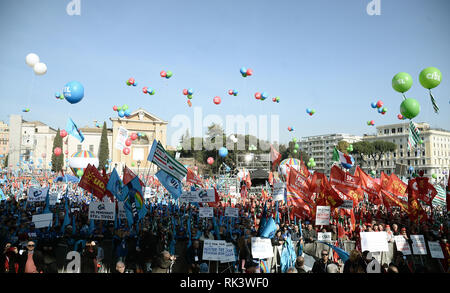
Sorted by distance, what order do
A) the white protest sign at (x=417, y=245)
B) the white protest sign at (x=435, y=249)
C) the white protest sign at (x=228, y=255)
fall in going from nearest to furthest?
the white protest sign at (x=228, y=255)
the white protest sign at (x=435, y=249)
the white protest sign at (x=417, y=245)

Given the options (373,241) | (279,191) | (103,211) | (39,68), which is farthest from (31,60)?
(373,241)

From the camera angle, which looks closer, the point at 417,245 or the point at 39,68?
the point at 417,245

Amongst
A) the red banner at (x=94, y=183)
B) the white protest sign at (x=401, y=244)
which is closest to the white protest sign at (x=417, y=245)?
the white protest sign at (x=401, y=244)

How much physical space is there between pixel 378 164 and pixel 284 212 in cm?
9350

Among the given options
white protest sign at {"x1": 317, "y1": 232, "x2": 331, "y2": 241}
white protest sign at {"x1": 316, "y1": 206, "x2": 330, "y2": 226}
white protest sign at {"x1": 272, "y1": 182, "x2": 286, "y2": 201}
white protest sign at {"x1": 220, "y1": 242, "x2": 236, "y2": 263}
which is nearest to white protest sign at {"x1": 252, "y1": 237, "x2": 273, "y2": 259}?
white protest sign at {"x1": 220, "y1": 242, "x2": 236, "y2": 263}

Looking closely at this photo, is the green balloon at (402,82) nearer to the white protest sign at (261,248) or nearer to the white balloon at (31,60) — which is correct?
the white protest sign at (261,248)

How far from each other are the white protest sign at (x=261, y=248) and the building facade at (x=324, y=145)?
12751 centimetres

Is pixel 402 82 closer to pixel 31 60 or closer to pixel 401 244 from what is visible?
pixel 401 244

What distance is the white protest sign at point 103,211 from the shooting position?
9562 mm

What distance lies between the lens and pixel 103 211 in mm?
9656

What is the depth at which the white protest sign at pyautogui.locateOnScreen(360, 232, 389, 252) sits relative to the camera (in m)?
7.32

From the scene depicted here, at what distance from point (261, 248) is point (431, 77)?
1069cm

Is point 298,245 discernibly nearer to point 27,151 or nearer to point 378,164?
point 27,151

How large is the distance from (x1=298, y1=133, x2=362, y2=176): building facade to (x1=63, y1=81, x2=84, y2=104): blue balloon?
123926 mm
